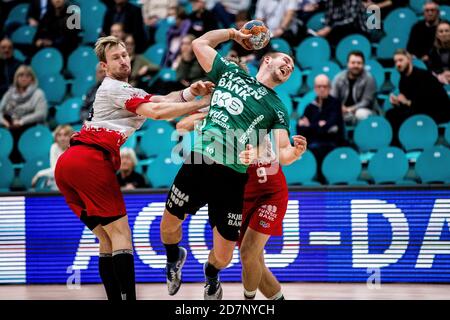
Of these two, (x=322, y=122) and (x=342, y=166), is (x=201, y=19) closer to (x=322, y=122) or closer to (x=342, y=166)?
(x=322, y=122)

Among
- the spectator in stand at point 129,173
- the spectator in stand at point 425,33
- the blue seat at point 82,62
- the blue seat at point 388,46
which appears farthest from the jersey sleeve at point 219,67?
the blue seat at point 82,62

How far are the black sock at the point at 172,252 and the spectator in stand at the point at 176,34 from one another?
232 inches

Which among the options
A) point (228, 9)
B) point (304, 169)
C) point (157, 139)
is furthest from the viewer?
point (228, 9)

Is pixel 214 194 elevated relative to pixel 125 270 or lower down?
elevated

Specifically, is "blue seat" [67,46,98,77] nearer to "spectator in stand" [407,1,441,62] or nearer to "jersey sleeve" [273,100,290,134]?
"spectator in stand" [407,1,441,62]

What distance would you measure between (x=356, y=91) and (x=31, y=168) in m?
4.67

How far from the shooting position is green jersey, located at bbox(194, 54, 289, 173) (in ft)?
19.8

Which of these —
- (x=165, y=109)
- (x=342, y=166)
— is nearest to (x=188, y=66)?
(x=342, y=166)

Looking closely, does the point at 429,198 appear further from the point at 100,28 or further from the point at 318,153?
the point at 100,28

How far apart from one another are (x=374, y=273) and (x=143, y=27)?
5857 mm

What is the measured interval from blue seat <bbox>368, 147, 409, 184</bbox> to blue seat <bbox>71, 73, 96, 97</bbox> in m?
4.61

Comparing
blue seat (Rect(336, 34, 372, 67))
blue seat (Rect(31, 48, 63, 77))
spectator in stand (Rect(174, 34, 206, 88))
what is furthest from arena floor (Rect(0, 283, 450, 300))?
blue seat (Rect(31, 48, 63, 77))

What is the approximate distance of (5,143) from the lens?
37.1ft

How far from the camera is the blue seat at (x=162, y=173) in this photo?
1007 centimetres
